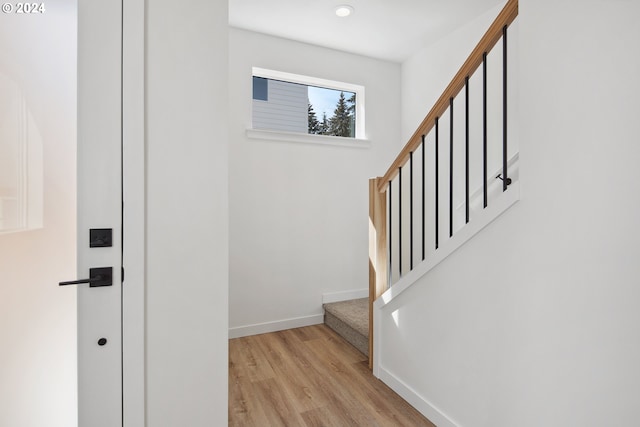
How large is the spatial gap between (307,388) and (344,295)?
1.31 meters

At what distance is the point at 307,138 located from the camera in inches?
123

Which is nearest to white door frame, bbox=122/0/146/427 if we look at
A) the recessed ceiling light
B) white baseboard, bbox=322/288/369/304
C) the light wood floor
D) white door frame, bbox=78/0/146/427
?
white door frame, bbox=78/0/146/427

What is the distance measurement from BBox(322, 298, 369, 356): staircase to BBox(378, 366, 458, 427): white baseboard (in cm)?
41

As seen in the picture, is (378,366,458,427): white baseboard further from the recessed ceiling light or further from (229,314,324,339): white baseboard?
the recessed ceiling light

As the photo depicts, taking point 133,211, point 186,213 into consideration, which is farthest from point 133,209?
point 186,213

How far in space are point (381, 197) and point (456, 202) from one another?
1.01 m

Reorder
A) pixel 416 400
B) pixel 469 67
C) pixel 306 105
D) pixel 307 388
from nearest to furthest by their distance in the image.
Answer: pixel 469 67 → pixel 416 400 → pixel 307 388 → pixel 306 105

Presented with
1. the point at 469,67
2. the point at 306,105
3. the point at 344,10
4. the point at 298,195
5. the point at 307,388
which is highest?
the point at 344,10

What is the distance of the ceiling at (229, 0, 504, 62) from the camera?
252 centimetres

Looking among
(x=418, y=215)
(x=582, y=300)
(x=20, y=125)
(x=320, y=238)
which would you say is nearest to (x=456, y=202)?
(x=418, y=215)

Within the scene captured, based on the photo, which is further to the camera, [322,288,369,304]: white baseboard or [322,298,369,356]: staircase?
[322,288,369,304]: white baseboard

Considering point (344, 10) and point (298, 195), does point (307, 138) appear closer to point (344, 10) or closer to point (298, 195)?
point (298, 195)

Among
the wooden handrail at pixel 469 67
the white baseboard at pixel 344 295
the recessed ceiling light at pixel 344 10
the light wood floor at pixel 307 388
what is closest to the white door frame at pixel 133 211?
the light wood floor at pixel 307 388

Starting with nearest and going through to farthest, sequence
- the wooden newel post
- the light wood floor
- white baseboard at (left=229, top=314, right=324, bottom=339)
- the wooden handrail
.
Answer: the wooden handrail
the light wood floor
the wooden newel post
white baseboard at (left=229, top=314, right=324, bottom=339)
